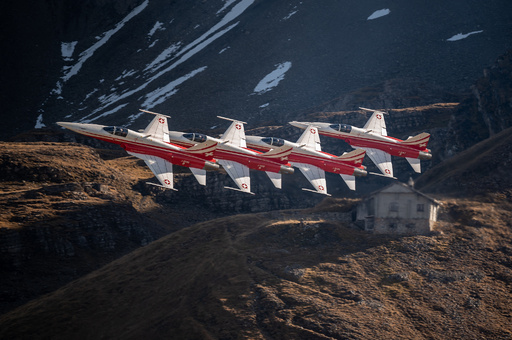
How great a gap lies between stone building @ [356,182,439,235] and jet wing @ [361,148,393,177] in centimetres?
246

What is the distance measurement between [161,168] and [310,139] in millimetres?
21930

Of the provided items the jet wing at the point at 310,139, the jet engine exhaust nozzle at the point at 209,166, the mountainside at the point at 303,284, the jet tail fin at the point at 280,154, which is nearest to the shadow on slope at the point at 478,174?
the mountainside at the point at 303,284

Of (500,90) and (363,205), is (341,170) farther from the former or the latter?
(500,90)

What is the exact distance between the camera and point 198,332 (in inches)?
2516

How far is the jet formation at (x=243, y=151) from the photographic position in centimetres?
7112

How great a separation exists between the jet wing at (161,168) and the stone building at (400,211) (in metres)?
28.7

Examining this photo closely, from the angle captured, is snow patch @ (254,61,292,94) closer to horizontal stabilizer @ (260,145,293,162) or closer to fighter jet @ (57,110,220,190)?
horizontal stabilizer @ (260,145,293,162)

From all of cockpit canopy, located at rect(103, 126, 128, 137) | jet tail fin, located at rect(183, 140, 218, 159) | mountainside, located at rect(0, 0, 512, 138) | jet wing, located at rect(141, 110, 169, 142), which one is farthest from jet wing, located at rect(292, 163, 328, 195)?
mountainside, located at rect(0, 0, 512, 138)

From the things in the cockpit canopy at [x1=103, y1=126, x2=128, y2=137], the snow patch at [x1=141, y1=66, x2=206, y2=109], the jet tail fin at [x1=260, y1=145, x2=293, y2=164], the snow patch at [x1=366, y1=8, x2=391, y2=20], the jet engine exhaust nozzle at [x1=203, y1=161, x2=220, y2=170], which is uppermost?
the snow patch at [x1=366, y1=8, x2=391, y2=20]

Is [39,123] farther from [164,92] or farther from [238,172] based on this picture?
[238,172]

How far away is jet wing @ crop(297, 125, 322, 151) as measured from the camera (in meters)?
80.9

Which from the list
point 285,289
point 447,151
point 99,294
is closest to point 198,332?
point 285,289

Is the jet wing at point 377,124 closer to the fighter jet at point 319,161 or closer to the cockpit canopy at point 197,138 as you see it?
the fighter jet at point 319,161

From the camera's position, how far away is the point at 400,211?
8162 centimetres
